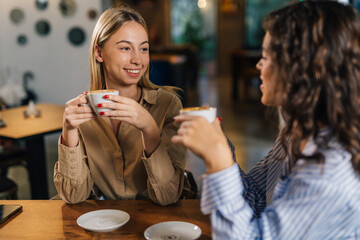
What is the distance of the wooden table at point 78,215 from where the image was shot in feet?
3.51

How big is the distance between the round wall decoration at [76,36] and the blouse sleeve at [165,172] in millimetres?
4222

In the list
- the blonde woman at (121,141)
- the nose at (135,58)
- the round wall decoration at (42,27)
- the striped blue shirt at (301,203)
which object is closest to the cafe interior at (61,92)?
the round wall decoration at (42,27)

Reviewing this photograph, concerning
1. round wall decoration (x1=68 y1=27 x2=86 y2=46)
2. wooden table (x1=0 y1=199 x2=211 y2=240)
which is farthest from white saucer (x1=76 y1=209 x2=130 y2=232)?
round wall decoration (x1=68 y1=27 x2=86 y2=46)

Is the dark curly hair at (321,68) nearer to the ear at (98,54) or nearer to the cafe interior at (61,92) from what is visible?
the cafe interior at (61,92)

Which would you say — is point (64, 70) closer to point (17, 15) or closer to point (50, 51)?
point (50, 51)

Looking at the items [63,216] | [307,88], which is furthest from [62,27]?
[307,88]

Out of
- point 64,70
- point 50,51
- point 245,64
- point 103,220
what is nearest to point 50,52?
point 50,51

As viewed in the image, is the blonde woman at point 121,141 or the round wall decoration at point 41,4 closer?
the blonde woman at point 121,141

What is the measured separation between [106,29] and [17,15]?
15.0 ft

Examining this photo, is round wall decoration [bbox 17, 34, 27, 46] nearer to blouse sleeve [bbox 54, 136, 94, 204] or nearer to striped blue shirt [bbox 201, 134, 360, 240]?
blouse sleeve [bbox 54, 136, 94, 204]

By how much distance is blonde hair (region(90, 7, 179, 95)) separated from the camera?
146 centimetres

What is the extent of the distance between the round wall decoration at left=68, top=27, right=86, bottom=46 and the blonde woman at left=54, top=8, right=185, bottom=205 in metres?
3.88

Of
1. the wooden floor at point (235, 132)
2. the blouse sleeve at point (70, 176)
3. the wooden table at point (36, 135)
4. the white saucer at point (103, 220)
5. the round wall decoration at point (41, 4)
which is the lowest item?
the wooden floor at point (235, 132)

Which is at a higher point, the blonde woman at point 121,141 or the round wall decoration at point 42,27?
the round wall decoration at point 42,27
